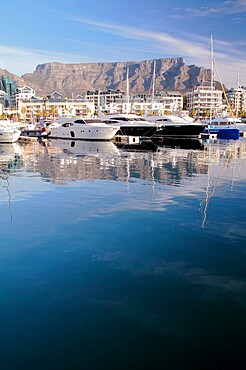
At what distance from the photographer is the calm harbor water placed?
4.36 meters

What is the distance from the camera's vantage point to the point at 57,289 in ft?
19.6

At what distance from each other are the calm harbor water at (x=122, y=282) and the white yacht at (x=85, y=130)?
34597mm

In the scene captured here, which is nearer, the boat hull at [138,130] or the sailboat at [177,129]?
the boat hull at [138,130]

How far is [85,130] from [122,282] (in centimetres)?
4327

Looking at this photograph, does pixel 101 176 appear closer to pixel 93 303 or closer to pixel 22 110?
pixel 93 303

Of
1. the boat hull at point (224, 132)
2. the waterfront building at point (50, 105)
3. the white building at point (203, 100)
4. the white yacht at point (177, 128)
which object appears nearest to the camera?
the white yacht at point (177, 128)

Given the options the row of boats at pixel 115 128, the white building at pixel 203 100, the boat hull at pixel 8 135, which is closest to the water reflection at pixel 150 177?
the boat hull at pixel 8 135

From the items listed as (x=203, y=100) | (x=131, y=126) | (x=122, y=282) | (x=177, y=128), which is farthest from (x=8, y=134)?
(x=203, y=100)

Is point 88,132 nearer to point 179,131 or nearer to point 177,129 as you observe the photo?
point 177,129

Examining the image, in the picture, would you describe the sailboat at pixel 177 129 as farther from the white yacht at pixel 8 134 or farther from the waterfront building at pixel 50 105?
the waterfront building at pixel 50 105

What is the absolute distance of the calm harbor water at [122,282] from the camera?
4.36 meters

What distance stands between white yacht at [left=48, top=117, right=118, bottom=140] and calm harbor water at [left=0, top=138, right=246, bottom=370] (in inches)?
1362

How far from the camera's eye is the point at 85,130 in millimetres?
48219

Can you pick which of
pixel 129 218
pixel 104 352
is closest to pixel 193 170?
pixel 129 218
